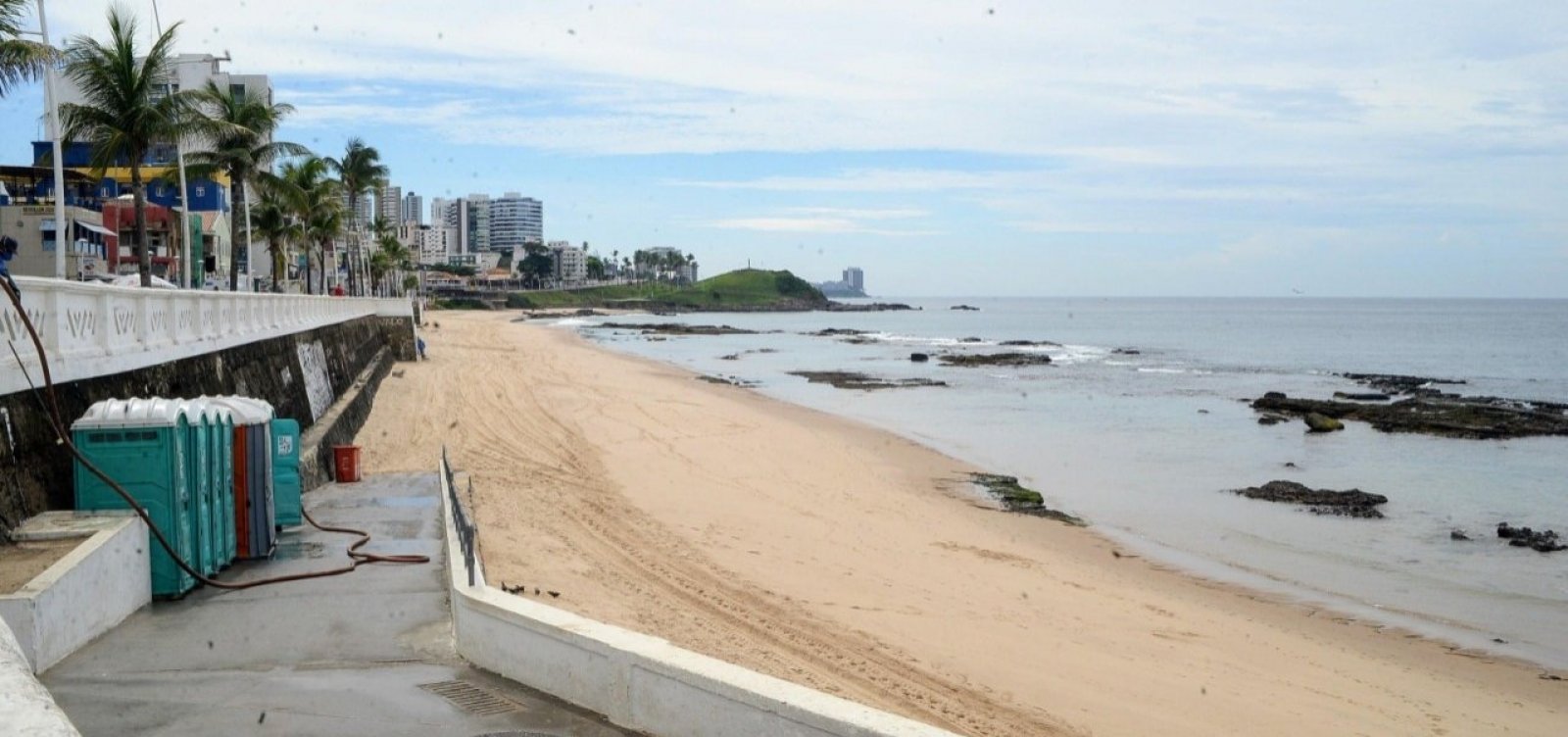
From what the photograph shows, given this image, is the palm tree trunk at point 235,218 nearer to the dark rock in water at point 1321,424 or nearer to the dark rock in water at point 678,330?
the dark rock in water at point 1321,424

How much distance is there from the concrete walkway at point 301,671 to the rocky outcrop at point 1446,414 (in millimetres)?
31662

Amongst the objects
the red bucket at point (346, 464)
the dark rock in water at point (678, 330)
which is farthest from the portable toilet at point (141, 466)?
the dark rock in water at point (678, 330)

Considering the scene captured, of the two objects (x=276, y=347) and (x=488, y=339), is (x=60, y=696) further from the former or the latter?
(x=488, y=339)

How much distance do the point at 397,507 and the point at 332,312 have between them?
18.6 metres

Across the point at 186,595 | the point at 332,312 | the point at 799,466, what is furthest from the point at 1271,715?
the point at 332,312

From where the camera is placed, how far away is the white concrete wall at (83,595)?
638 cm

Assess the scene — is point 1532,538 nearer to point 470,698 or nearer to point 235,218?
point 470,698

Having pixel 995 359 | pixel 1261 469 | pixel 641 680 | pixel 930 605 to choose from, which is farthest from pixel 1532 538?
pixel 995 359

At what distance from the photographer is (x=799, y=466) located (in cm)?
2391

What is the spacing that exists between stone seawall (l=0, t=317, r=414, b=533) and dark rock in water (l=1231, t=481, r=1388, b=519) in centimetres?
1586

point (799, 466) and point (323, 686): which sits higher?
point (323, 686)

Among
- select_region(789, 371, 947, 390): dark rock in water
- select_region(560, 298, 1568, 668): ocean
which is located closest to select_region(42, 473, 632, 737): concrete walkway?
select_region(560, 298, 1568, 668): ocean

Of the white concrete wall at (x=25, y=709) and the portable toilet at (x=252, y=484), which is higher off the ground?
the white concrete wall at (x=25, y=709)

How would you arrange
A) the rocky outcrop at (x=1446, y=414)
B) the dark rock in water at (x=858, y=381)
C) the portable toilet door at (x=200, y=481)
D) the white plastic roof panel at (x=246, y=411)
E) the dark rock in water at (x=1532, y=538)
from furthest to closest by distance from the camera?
1. the dark rock in water at (x=858, y=381)
2. the rocky outcrop at (x=1446, y=414)
3. the dark rock in water at (x=1532, y=538)
4. the white plastic roof panel at (x=246, y=411)
5. the portable toilet door at (x=200, y=481)
